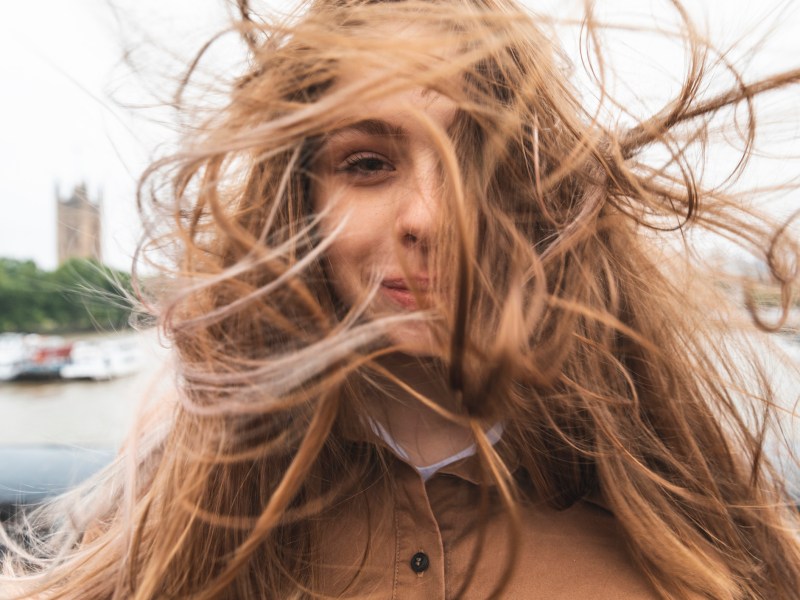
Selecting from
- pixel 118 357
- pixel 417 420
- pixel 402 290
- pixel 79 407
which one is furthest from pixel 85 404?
pixel 402 290

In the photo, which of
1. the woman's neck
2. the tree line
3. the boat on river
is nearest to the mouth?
the woman's neck

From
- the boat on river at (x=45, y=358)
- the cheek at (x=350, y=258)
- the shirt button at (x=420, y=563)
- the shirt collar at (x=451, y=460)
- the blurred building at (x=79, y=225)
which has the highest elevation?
the blurred building at (x=79, y=225)

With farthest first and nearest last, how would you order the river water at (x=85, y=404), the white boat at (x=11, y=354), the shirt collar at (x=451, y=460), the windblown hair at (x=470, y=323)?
the white boat at (x=11, y=354) → the river water at (x=85, y=404) → the shirt collar at (x=451, y=460) → the windblown hair at (x=470, y=323)

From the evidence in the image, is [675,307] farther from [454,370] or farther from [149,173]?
[149,173]

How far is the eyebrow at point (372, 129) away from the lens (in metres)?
0.81

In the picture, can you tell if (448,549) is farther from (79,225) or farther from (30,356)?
(30,356)

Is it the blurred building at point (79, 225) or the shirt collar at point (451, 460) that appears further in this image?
the blurred building at point (79, 225)

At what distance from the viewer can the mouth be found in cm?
82

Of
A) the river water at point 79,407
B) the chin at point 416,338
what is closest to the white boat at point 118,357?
the river water at point 79,407

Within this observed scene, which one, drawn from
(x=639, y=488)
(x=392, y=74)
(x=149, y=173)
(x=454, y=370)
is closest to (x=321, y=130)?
(x=392, y=74)

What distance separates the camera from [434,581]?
33.1 inches

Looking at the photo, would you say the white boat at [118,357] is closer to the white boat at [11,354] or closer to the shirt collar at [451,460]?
the shirt collar at [451,460]

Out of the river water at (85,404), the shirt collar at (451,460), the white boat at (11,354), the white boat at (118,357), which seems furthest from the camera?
the white boat at (11,354)

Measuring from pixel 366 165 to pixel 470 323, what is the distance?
28 cm
